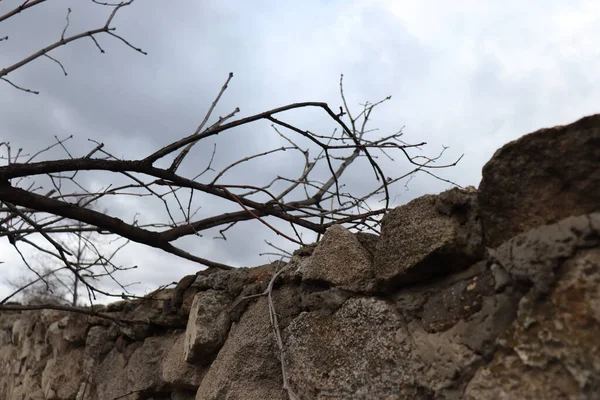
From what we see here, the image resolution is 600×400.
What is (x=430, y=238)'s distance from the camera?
1194 mm

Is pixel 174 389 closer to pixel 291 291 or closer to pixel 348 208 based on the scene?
pixel 291 291

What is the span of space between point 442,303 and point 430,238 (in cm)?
14

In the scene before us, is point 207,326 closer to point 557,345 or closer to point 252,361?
point 252,361

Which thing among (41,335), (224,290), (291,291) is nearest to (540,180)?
(291,291)

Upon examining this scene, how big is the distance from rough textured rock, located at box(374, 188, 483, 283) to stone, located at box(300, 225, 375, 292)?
0.05 meters

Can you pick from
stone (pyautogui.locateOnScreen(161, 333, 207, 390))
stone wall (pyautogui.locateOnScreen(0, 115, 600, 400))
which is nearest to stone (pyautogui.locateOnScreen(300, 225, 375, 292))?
stone wall (pyautogui.locateOnScreen(0, 115, 600, 400))

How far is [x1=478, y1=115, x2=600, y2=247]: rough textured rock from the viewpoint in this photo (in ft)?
3.13

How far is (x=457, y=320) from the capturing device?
111cm

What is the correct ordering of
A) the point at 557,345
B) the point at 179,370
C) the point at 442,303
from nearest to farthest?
the point at 557,345 < the point at 442,303 < the point at 179,370

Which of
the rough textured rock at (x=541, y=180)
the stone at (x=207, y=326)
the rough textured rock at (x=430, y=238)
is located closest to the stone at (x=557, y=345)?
the rough textured rock at (x=541, y=180)

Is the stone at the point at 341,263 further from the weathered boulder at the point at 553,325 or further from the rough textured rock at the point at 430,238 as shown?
the weathered boulder at the point at 553,325

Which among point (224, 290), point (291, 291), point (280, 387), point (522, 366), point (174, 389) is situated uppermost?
point (224, 290)

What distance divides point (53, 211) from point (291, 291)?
1.22 m

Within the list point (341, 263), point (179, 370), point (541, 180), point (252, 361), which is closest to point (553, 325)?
point (541, 180)
